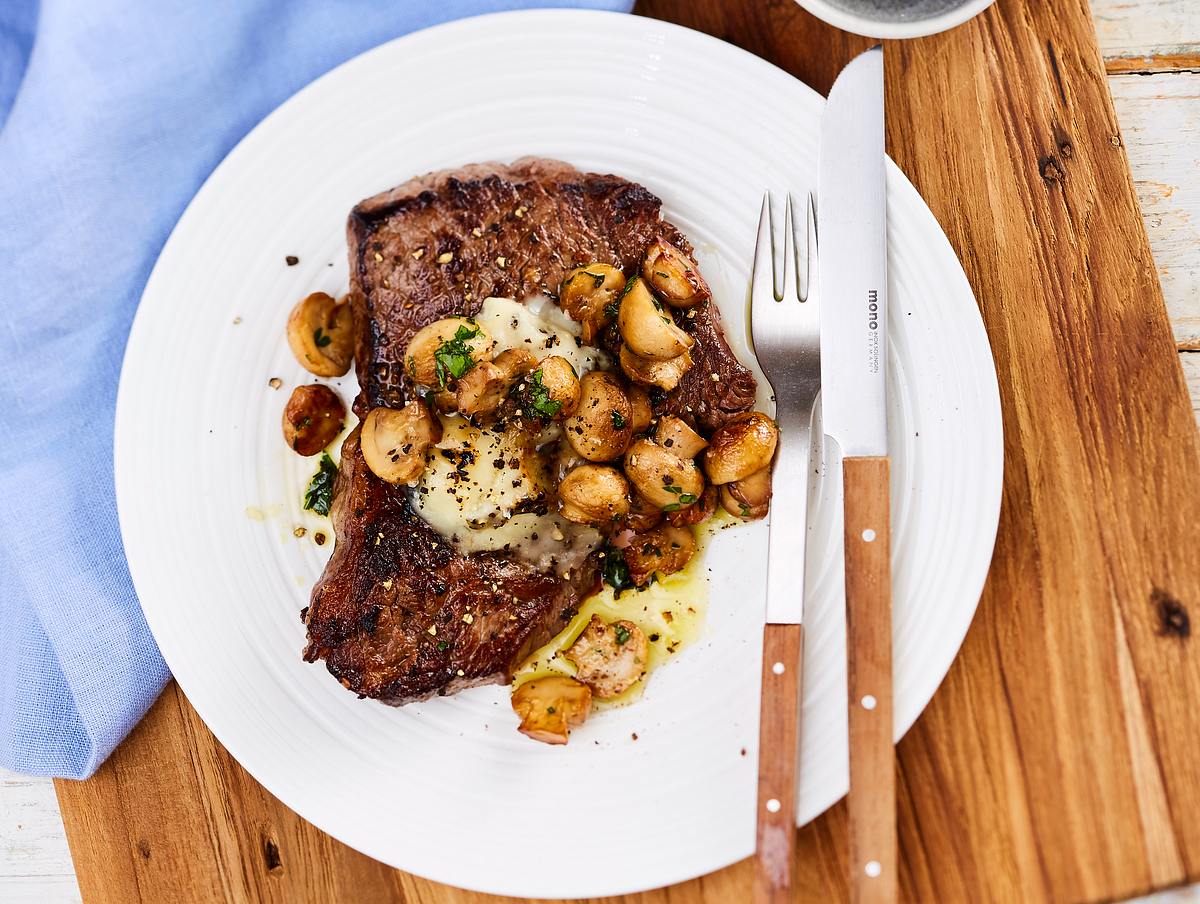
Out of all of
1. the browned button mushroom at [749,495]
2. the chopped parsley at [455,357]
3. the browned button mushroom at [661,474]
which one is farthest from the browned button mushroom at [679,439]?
the chopped parsley at [455,357]

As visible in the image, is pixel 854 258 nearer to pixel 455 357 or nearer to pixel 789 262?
pixel 789 262

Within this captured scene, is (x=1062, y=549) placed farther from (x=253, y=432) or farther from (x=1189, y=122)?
(x=253, y=432)

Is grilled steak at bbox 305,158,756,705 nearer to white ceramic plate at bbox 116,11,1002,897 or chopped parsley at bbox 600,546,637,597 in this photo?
chopped parsley at bbox 600,546,637,597

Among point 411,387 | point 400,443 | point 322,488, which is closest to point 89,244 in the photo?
point 322,488

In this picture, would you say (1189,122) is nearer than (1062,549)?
No

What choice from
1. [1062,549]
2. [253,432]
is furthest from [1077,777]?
[253,432]

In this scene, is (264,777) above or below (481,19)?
below

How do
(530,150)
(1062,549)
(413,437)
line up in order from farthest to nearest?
(530,150) < (1062,549) < (413,437)
